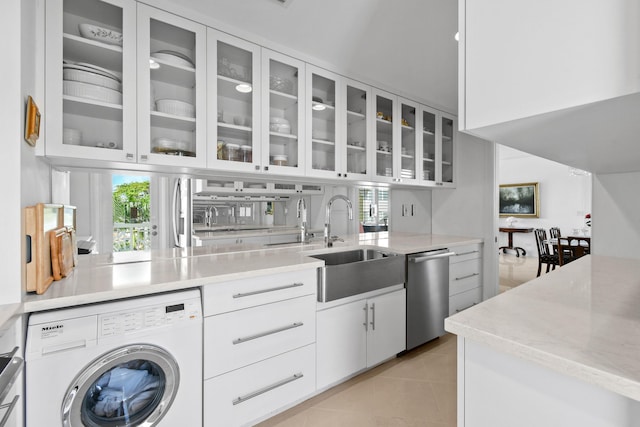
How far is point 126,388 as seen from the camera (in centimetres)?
125

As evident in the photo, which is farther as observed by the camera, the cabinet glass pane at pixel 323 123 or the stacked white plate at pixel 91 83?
the cabinet glass pane at pixel 323 123

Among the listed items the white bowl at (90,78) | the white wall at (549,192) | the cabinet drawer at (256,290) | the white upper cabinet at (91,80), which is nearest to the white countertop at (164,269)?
the cabinet drawer at (256,290)

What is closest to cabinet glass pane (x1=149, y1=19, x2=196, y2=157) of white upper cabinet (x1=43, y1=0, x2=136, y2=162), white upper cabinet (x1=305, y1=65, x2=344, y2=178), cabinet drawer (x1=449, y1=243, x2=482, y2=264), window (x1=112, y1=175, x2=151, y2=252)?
white upper cabinet (x1=43, y1=0, x2=136, y2=162)

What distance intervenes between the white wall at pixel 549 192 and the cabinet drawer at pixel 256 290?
240 inches

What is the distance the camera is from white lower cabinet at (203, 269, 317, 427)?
4.56 feet

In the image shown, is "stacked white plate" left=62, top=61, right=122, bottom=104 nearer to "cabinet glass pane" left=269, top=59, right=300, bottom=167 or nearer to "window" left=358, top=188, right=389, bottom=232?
"cabinet glass pane" left=269, top=59, right=300, bottom=167

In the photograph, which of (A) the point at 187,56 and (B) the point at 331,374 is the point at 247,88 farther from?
(B) the point at 331,374

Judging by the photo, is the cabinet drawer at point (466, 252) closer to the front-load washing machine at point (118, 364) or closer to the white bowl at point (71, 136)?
the front-load washing machine at point (118, 364)

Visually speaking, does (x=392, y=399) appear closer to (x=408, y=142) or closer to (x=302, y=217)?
(x=302, y=217)

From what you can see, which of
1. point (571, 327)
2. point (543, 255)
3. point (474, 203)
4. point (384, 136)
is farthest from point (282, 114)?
point (543, 255)

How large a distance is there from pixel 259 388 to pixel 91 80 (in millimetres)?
1770

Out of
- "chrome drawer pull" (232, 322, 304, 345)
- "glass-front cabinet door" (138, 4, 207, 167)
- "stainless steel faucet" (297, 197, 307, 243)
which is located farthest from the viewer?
"stainless steel faucet" (297, 197, 307, 243)

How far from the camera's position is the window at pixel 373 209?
3.19m

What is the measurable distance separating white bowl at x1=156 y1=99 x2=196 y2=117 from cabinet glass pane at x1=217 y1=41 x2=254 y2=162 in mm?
Result: 175
